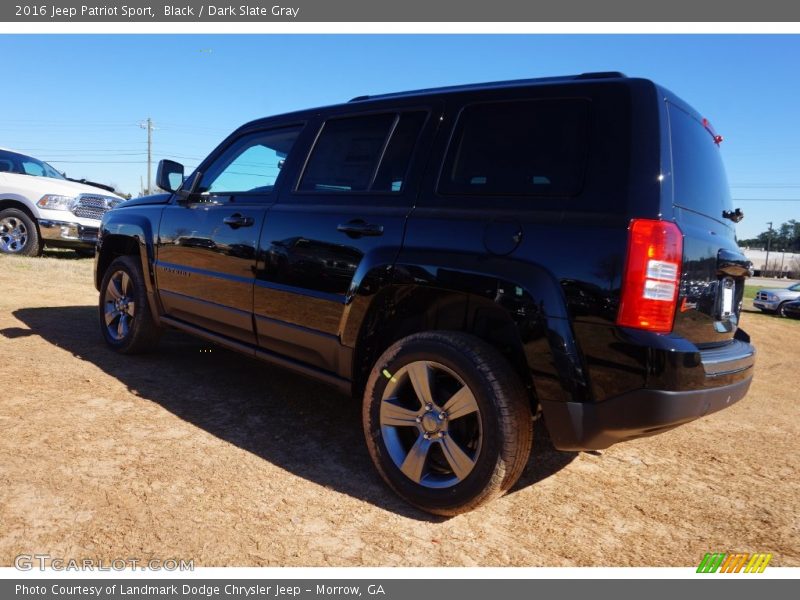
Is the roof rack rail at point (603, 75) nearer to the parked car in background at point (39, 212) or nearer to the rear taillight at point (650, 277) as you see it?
the rear taillight at point (650, 277)

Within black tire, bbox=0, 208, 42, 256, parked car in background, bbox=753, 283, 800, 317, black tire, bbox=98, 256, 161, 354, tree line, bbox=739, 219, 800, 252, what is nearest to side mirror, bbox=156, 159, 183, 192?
black tire, bbox=98, 256, 161, 354

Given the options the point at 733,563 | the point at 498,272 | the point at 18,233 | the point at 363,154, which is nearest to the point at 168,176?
the point at 363,154

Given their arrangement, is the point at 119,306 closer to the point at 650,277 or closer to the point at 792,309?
the point at 650,277

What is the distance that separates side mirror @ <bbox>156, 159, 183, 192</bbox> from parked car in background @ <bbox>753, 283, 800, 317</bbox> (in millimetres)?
20192

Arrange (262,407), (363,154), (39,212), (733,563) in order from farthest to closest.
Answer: (39,212) → (262,407) → (363,154) → (733,563)

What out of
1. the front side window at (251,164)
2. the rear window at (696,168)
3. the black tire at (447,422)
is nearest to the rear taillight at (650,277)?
the rear window at (696,168)

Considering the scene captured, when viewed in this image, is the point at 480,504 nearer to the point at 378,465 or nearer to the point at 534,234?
the point at 378,465

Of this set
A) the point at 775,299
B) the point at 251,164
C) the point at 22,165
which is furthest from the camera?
the point at 775,299

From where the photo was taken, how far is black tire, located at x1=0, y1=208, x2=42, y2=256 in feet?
33.1

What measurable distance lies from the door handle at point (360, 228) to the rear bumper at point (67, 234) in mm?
9008

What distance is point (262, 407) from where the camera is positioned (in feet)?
12.0

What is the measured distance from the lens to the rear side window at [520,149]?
7.48 feet

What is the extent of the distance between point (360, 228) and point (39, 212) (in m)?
9.82
